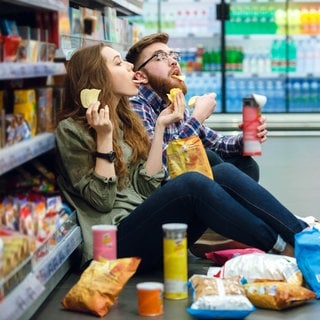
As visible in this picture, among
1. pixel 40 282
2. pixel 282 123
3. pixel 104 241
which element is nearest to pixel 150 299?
pixel 104 241

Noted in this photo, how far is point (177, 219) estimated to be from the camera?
3469 mm

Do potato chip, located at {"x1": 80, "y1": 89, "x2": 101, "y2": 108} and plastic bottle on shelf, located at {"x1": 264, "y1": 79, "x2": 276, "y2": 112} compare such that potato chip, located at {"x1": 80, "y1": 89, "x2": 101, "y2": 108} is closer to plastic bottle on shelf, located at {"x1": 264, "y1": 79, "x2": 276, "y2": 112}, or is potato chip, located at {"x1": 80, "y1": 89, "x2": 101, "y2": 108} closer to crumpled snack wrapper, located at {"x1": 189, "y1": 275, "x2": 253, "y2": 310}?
crumpled snack wrapper, located at {"x1": 189, "y1": 275, "x2": 253, "y2": 310}

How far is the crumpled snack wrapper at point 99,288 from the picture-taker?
120 inches

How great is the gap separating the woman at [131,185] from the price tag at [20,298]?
68cm

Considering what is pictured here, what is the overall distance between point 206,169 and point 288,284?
771 millimetres

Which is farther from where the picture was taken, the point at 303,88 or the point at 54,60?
the point at 303,88

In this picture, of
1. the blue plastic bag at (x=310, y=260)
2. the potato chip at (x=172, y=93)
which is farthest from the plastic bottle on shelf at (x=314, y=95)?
the blue plastic bag at (x=310, y=260)

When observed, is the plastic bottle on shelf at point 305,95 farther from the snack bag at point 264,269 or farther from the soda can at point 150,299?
the soda can at point 150,299

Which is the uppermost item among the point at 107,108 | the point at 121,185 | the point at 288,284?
the point at 107,108

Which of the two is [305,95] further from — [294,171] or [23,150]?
[23,150]

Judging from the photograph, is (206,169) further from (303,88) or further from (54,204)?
(303,88)

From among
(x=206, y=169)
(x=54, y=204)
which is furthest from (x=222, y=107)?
(x=54, y=204)

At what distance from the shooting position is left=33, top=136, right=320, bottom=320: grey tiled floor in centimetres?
312

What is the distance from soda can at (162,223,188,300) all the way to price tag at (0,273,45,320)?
0.59 meters
